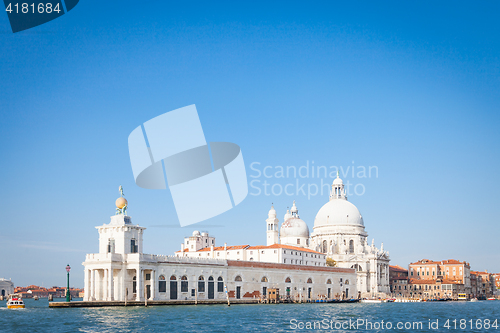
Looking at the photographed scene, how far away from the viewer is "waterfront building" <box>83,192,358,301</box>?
64625 mm

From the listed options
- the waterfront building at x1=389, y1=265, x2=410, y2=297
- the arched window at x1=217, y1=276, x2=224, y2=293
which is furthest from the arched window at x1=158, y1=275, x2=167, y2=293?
the waterfront building at x1=389, y1=265, x2=410, y2=297

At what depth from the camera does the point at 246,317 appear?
50.5 m

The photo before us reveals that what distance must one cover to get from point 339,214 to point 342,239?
180 inches

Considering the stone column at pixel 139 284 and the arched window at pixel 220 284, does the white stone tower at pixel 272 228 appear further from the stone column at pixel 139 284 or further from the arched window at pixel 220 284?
the stone column at pixel 139 284

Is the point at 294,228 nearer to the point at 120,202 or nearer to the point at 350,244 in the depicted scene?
the point at 350,244

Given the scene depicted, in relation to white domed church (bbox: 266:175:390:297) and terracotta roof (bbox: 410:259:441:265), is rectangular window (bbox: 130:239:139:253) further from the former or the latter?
terracotta roof (bbox: 410:259:441:265)

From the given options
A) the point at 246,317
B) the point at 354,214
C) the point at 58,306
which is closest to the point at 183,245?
the point at 354,214

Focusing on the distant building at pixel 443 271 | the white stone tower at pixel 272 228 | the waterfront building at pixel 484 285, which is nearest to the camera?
the white stone tower at pixel 272 228

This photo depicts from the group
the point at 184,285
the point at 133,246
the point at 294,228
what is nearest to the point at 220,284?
the point at 184,285

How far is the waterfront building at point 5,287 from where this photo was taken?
447 ft

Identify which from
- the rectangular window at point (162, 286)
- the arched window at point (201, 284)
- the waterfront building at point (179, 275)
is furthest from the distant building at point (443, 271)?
the rectangular window at point (162, 286)

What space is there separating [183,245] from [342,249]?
28286 mm

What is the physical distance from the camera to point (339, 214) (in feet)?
386

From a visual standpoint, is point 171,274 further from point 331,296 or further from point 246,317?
point 331,296
